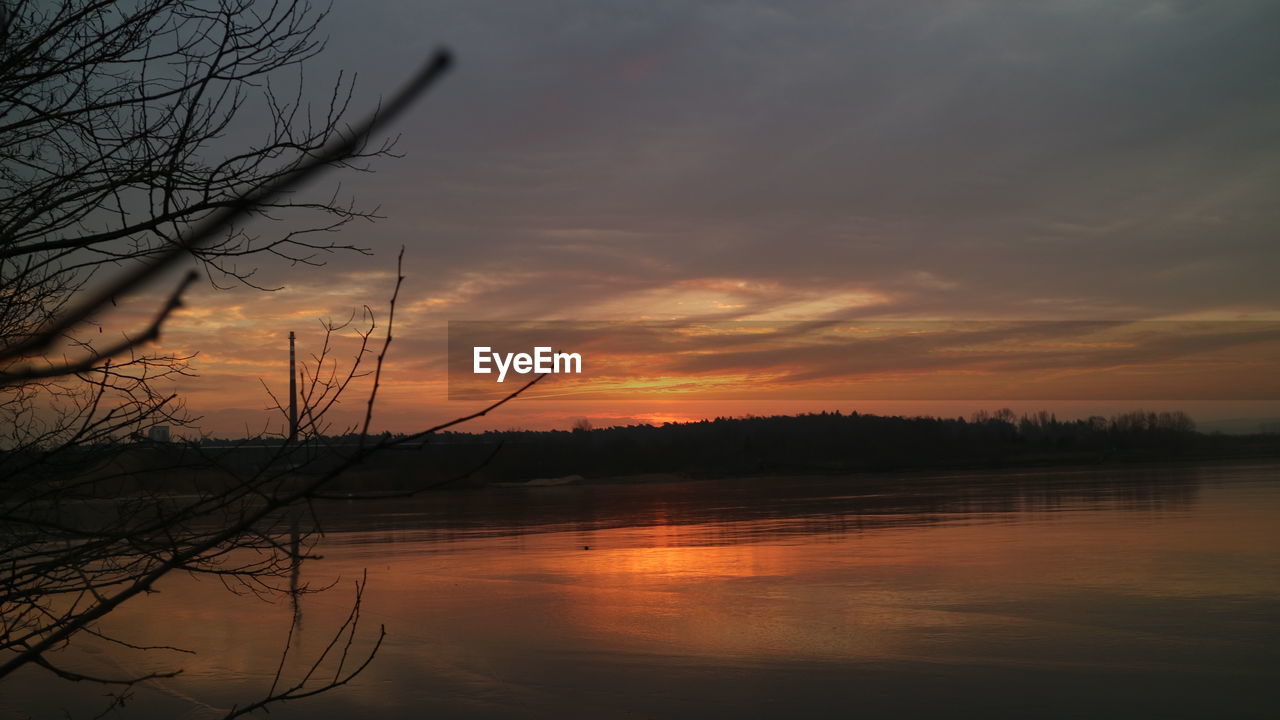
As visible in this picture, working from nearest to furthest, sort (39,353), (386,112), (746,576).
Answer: (386,112), (39,353), (746,576)

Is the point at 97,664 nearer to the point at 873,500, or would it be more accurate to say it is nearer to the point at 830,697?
the point at 830,697

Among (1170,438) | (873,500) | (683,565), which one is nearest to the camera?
(683,565)

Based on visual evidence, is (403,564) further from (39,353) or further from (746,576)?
(39,353)

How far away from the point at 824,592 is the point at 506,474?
8071cm

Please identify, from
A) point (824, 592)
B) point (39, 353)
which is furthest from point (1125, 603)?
point (39, 353)

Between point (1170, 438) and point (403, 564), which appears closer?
point (403, 564)

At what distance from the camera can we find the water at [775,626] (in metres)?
10.8

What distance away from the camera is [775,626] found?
566 inches

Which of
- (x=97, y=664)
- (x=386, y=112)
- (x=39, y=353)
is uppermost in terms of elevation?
(x=386, y=112)

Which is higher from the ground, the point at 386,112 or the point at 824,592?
the point at 386,112

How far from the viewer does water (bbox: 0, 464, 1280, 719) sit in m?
10.8

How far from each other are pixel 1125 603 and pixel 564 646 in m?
8.11

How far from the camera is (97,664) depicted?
14.2 meters

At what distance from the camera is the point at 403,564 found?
76.6ft
